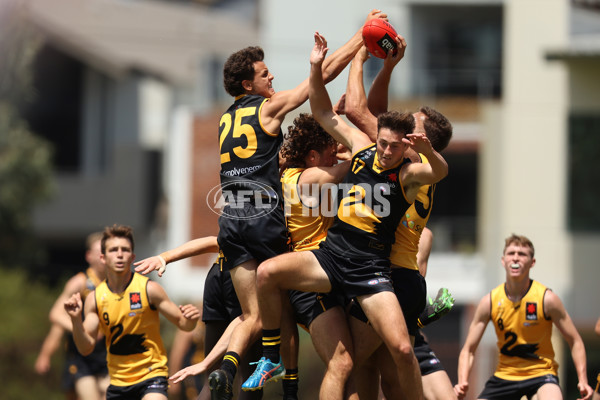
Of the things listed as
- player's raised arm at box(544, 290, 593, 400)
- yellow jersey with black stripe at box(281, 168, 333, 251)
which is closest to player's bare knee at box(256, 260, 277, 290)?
yellow jersey with black stripe at box(281, 168, 333, 251)

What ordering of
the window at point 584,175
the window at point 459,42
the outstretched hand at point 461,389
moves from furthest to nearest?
the window at point 459,42
the window at point 584,175
the outstretched hand at point 461,389

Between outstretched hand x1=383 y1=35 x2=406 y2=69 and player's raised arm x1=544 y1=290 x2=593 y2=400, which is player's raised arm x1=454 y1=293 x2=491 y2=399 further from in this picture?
outstretched hand x1=383 y1=35 x2=406 y2=69

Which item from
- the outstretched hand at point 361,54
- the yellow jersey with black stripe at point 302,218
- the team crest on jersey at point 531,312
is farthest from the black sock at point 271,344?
the team crest on jersey at point 531,312

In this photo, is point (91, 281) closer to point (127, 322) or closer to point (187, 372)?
point (127, 322)

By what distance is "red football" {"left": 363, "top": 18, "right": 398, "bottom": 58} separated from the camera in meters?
7.62

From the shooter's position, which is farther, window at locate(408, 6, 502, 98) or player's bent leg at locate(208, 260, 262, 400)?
window at locate(408, 6, 502, 98)

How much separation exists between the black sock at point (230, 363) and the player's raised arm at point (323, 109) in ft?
6.18

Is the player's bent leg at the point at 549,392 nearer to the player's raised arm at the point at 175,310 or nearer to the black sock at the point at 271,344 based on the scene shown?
the black sock at the point at 271,344

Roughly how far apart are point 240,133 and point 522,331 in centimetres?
326

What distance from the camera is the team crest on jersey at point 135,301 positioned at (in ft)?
28.7

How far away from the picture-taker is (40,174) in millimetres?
26266

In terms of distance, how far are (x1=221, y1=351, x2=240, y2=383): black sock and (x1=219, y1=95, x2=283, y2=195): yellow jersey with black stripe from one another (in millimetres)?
1333

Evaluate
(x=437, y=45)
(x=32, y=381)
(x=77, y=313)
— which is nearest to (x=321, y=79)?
(x=77, y=313)

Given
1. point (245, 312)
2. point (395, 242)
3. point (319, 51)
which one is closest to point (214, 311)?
point (245, 312)
